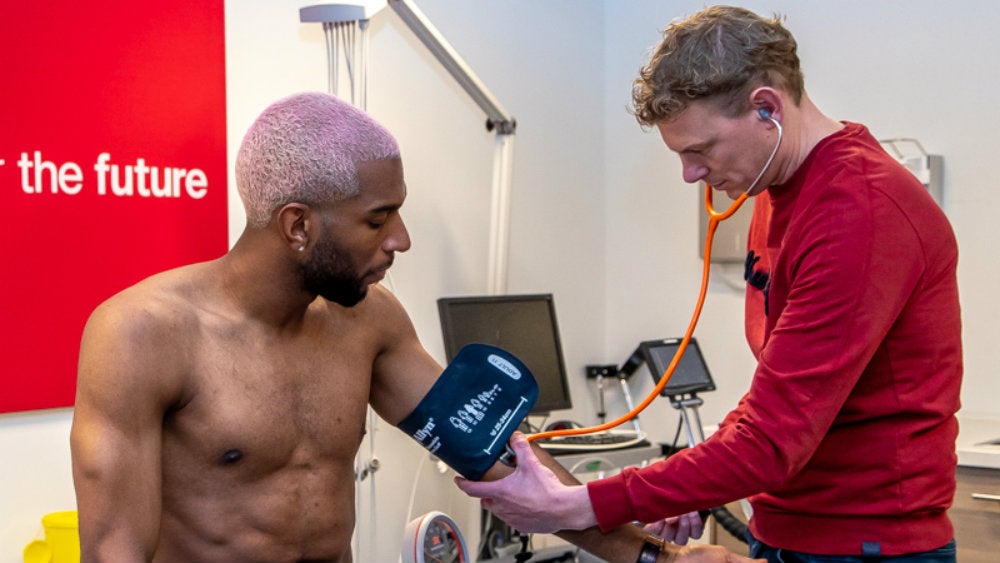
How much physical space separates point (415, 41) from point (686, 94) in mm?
1778

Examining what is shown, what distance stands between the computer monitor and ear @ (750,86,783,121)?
5.09 feet

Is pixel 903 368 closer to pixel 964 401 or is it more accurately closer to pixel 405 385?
pixel 405 385

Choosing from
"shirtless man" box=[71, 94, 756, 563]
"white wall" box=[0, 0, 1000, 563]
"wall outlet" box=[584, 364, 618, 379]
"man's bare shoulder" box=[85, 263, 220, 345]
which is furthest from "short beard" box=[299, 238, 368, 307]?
"wall outlet" box=[584, 364, 618, 379]

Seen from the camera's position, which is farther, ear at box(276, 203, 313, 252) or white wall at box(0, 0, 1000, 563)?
white wall at box(0, 0, 1000, 563)

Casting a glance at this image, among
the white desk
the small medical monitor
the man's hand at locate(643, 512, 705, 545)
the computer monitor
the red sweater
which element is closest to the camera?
the red sweater

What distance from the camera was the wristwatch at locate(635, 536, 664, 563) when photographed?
5.49 ft

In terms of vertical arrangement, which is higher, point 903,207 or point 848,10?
point 848,10

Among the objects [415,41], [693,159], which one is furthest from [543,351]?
[693,159]

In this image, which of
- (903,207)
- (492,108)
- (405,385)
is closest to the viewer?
(903,207)

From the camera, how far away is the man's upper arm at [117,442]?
4.36 feet

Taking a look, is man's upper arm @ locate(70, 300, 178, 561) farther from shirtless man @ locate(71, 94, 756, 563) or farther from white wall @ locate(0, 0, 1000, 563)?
white wall @ locate(0, 0, 1000, 563)

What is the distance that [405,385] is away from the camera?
5.77ft

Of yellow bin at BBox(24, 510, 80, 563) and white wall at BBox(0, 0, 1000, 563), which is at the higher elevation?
white wall at BBox(0, 0, 1000, 563)

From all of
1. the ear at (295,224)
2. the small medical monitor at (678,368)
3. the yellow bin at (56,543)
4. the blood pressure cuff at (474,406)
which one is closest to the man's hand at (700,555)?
the blood pressure cuff at (474,406)
